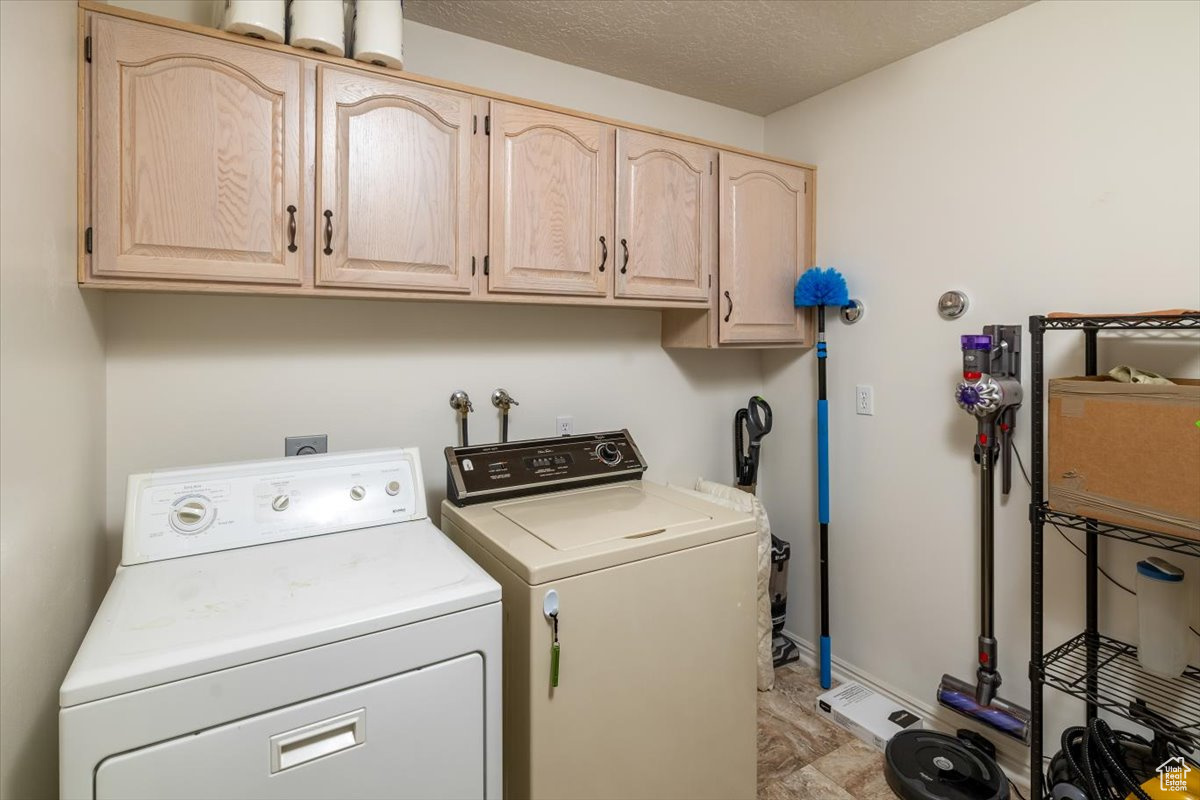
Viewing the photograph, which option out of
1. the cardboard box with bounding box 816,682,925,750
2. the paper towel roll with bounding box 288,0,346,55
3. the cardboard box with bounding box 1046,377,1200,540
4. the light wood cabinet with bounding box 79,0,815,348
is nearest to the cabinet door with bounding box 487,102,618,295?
the light wood cabinet with bounding box 79,0,815,348

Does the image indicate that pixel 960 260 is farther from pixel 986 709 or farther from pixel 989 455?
pixel 986 709

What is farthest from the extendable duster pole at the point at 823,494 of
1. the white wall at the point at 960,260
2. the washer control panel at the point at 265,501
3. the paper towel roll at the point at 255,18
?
the paper towel roll at the point at 255,18

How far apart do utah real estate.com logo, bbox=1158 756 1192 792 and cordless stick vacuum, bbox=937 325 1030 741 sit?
→ 0.40 metres

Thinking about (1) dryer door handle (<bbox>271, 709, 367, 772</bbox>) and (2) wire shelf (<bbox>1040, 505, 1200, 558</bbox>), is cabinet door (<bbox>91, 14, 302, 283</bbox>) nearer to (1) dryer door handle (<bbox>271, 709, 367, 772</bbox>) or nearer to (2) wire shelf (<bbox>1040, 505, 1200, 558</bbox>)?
(1) dryer door handle (<bbox>271, 709, 367, 772</bbox>)

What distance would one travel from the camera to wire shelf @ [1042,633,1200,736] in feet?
5.24

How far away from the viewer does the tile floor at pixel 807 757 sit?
1.92 metres

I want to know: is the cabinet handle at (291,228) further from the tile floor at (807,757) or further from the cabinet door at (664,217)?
the tile floor at (807,757)

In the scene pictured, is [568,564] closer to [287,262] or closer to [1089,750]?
[287,262]

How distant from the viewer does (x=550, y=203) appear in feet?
6.25

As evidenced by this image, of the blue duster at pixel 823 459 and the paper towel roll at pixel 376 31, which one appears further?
the blue duster at pixel 823 459

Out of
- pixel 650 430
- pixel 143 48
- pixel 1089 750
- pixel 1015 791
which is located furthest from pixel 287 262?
pixel 1015 791

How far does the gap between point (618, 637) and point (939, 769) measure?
Answer: 1.27 meters

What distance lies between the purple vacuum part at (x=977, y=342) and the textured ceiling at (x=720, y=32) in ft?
3.44

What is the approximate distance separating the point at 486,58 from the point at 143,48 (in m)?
1.09
